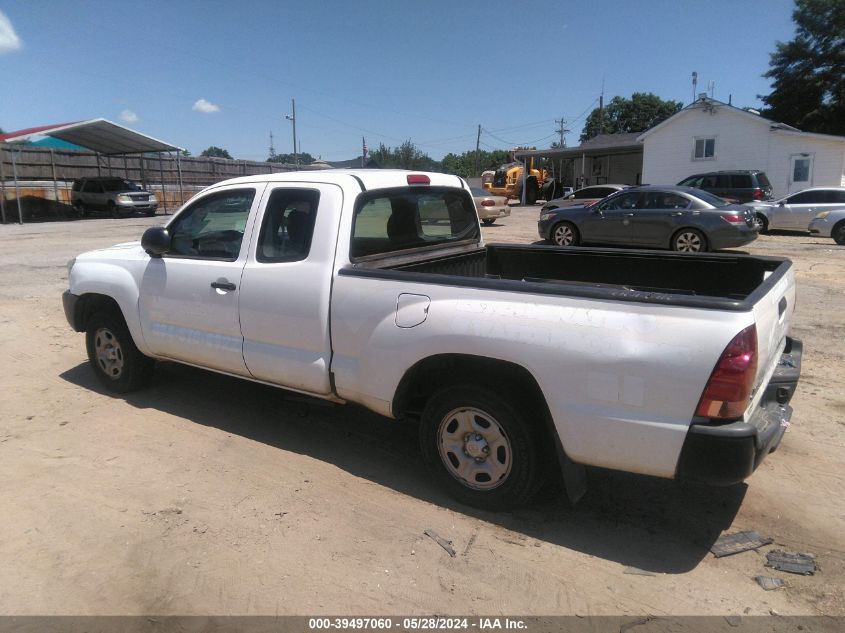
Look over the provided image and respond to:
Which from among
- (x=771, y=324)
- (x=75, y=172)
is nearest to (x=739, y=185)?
(x=771, y=324)

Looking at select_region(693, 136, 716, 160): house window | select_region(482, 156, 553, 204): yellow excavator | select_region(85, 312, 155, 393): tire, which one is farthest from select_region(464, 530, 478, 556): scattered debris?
select_region(482, 156, 553, 204): yellow excavator

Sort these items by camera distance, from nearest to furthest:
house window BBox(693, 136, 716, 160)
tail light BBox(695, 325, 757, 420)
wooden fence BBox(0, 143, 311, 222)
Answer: tail light BBox(695, 325, 757, 420), house window BBox(693, 136, 716, 160), wooden fence BBox(0, 143, 311, 222)

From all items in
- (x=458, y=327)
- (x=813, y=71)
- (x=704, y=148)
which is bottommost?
(x=458, y=327)

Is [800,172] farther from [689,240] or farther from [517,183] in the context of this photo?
[689,240]

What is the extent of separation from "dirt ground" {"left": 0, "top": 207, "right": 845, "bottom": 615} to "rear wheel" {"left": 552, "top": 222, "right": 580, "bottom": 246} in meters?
10.4

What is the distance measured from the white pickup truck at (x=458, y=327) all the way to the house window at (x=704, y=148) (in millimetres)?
26422

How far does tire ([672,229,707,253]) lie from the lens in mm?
13188

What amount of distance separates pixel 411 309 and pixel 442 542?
1.25m

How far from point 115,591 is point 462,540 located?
1702mm

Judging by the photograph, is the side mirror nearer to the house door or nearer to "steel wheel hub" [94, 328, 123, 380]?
"steel wheel hub" [94, 328, 123, 380]

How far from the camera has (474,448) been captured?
11.2 feet

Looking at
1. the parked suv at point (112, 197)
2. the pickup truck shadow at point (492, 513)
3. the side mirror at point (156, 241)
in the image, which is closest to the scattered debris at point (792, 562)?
the pickup truck shadow at point (492, 513)

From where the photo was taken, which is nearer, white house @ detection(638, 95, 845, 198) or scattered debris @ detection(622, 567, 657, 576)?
scattered debris @ detection(622, 567, 657, 576)

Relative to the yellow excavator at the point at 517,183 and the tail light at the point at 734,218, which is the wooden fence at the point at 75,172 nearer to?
the yellow excavator at the point at 517,183
